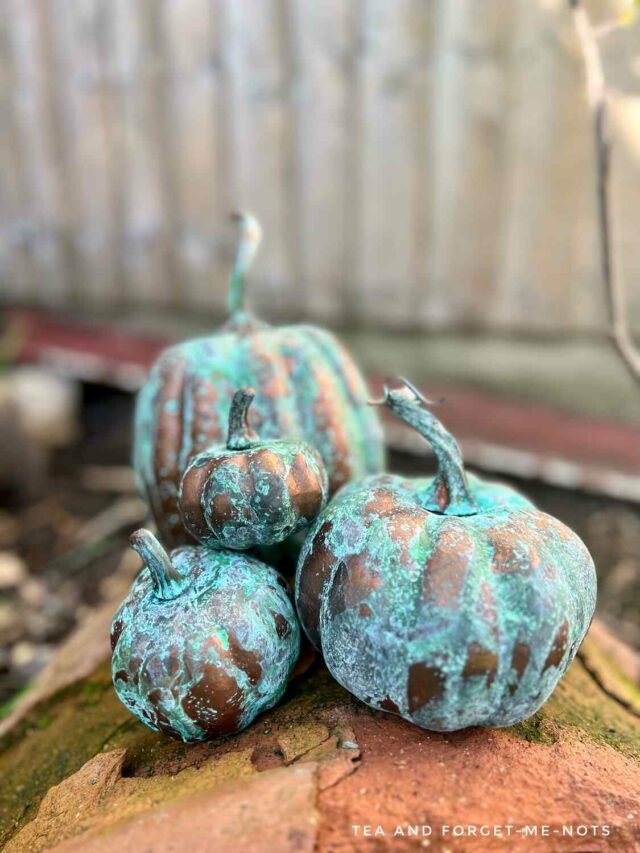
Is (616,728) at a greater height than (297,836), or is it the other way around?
(297,836)

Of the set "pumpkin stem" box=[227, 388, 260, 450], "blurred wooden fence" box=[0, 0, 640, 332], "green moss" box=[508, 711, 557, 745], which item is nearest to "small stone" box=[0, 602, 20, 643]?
"pumpkin stem" box=[227, 388, 260, 450]

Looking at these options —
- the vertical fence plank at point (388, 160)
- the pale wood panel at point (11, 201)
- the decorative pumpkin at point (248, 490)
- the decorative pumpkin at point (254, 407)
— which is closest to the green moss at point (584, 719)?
the decorative pumpkin at point (248, 490)

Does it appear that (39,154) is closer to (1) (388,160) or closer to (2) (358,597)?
(1) (388,160)

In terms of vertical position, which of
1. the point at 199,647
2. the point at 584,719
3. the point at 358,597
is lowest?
the point at 584,719

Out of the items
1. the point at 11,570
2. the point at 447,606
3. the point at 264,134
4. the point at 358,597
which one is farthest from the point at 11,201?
the point at 447,606

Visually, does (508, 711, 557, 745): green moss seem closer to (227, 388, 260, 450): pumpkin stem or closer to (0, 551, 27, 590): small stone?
(227, 388, 260, 450): pumpkin stem

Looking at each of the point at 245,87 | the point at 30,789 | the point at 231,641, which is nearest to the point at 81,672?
the point at 30,789

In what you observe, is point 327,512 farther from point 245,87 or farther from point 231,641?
point 245,87
